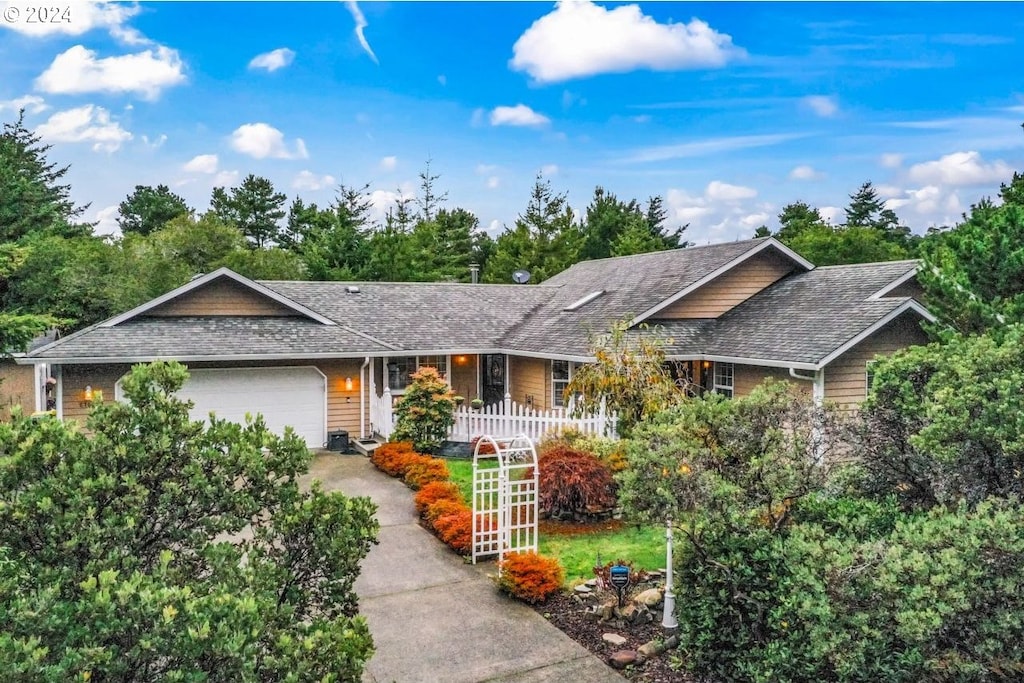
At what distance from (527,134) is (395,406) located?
15929 millimetres

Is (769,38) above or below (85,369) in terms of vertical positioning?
above

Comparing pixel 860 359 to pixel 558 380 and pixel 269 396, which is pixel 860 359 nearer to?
pixel 558 380

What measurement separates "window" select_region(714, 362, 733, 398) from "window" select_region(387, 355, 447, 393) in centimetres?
783

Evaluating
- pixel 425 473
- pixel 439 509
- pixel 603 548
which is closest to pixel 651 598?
pixel 603 548

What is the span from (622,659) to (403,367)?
46.4 feet

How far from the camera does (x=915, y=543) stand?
5516 mm

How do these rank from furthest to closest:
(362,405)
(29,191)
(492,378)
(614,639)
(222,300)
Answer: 1. (29,191)
2. (492,378)
3. (362,405)
4. (222,300)
5. (614,639)

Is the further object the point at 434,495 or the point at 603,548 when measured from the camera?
the point at 434,495

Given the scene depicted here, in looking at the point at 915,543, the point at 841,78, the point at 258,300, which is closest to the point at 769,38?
the point at 841,78

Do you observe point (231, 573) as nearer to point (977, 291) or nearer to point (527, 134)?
point (977, 291)

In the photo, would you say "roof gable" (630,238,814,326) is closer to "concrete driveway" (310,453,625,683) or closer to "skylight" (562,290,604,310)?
"skylight" (562,290,604,310)

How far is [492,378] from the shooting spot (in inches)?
858

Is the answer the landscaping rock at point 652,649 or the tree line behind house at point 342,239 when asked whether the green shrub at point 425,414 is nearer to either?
the tree line behind house at point 342,239

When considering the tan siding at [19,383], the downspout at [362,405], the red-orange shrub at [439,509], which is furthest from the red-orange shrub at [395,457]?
the tan siding at [19,383]
